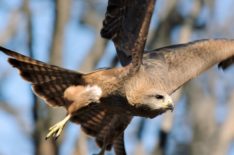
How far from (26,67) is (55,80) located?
32 centimetres

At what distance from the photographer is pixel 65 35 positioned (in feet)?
40.4

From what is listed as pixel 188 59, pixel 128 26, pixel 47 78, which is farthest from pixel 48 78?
pixel 188 59

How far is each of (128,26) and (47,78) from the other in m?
0.94

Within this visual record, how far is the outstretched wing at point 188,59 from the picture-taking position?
9.50m

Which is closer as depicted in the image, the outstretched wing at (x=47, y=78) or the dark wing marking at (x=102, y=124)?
the outstretched wing at (x=47, y=78)

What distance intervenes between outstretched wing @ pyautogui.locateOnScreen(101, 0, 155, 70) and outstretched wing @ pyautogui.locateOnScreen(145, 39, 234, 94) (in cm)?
25

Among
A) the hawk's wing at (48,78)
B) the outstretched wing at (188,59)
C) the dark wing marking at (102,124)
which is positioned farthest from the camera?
the dark wing marking at (102,124)

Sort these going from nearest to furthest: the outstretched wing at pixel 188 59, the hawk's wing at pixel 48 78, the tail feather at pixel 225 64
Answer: the hawk's wing at pixel 48 78 < the outstretched wing at pixel 188 59 < the tail feather at pixel 225 64

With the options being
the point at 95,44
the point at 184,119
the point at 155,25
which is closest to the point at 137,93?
the point at 95,44

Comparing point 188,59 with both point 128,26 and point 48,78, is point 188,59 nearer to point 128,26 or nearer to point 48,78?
point 128,26

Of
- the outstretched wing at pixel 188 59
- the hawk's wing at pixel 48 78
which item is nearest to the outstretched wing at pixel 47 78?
the hawk's wing at pixel 48 78

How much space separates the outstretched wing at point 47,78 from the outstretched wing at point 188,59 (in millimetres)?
816

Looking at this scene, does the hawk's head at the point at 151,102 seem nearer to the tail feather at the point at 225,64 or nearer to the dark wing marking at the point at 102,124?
the dark wing marking at the point at 102,124

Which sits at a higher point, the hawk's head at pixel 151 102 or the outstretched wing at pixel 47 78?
the outstretched wing at pixel 47 78
